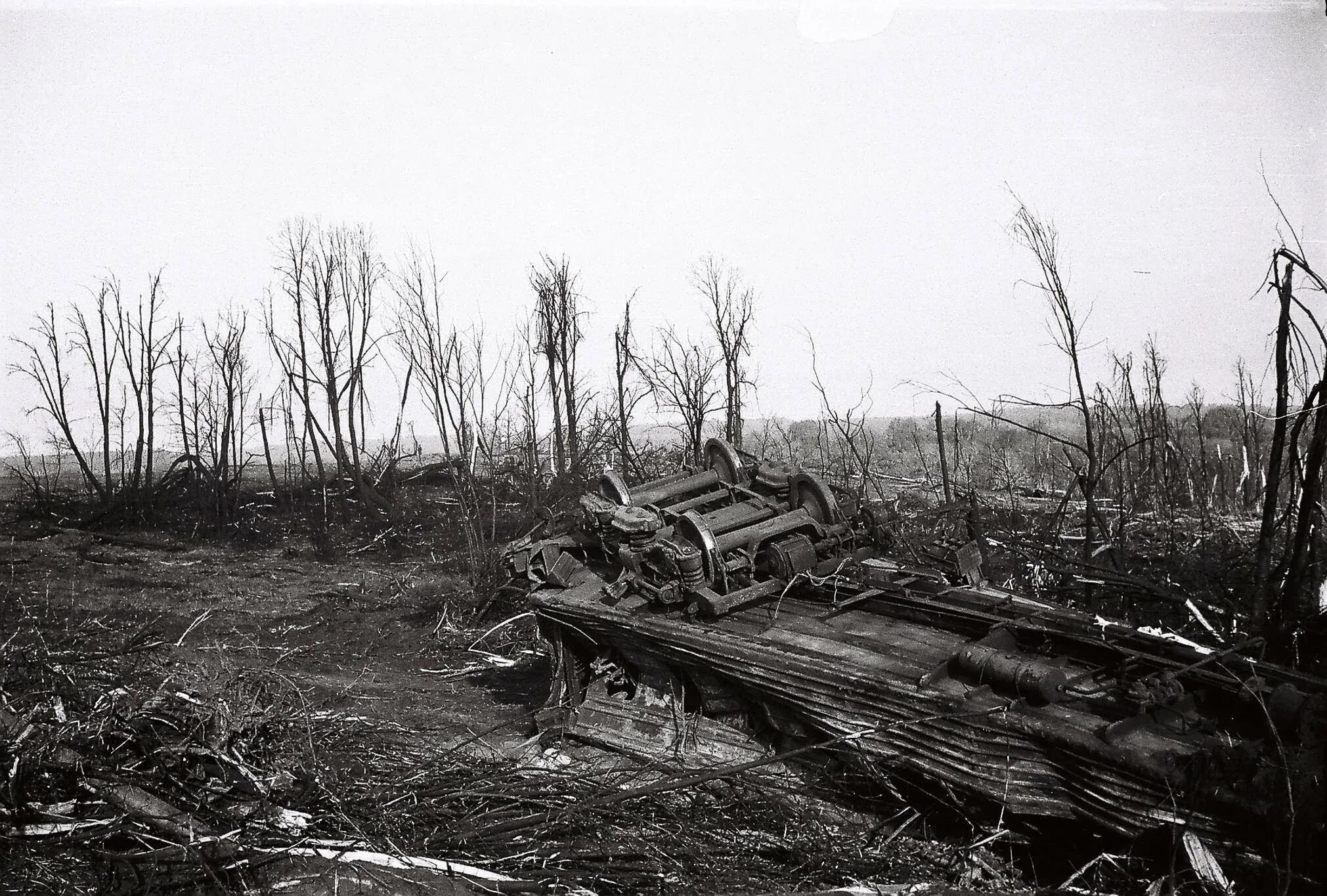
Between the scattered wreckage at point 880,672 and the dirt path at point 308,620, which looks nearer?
the scattered wreckage at point 880,672

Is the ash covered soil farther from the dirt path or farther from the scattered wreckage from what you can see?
the scattered wreckage

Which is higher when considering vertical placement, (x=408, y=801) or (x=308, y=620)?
(x=408, y=801)

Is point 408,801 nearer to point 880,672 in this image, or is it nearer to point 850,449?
point 880,672

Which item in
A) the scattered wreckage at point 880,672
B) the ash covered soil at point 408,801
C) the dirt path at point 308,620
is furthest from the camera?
the dirt path at point 308,620

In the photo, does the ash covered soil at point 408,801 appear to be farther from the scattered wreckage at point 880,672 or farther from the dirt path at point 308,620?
the scattered wreckage at point 880,672

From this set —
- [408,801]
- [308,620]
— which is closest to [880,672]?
[408,801]

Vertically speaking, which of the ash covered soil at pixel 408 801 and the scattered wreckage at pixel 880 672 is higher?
the scattered wreckage at pixel 880 672

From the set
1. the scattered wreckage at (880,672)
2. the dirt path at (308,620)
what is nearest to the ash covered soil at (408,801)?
the dirt path at (308,620)

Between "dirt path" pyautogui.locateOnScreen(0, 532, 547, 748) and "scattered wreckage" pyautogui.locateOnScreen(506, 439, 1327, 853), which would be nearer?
"scattered wreckage" pyautogui.locateOnScreen(506, 439, 1327, 853)

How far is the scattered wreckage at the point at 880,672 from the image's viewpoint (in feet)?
12.3

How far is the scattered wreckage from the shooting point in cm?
374

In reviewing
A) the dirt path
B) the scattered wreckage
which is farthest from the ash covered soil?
the scattered wreckage

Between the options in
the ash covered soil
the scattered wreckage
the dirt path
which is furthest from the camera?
the dirt path

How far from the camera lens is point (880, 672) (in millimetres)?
5004
